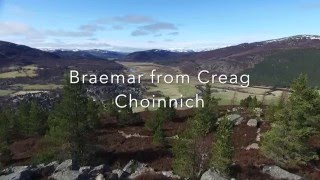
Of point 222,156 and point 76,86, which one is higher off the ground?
point 76,86

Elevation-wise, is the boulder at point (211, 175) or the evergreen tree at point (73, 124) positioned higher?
the evergreen tree at point (73, 124)

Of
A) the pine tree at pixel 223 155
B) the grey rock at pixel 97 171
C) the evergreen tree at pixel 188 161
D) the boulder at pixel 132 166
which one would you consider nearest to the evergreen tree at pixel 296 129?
the pine tree at pixel 223 155

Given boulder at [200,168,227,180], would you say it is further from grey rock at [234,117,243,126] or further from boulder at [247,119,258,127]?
grey rock at [234,117,243,126]

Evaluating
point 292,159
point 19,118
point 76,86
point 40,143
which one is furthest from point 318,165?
point 19,118

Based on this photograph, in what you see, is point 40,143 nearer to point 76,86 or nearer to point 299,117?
point 76,86

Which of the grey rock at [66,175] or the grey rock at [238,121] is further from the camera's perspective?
the grey rock at [238,121]

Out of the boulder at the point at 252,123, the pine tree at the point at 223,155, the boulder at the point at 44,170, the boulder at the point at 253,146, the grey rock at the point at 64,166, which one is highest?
the pine tree at the point at 223,155

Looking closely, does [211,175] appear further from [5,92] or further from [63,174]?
[5,92]

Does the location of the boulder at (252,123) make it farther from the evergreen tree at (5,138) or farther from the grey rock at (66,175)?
the grey rock at (66,175)
